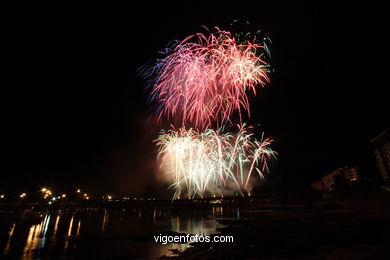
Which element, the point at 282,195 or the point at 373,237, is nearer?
the point at 373,237

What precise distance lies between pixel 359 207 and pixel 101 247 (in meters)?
25.6

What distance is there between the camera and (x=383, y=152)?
26656 mm

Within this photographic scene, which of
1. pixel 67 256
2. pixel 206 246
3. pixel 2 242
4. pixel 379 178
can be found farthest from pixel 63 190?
pixel 379 178

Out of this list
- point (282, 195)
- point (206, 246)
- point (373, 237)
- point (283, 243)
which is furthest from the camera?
point (282, 195)

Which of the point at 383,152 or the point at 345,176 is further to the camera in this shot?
the point at 345,176

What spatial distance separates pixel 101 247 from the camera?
18.9 m

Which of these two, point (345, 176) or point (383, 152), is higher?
point (383, 152)

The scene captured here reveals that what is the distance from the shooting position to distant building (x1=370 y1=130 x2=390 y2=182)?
25.5 metres

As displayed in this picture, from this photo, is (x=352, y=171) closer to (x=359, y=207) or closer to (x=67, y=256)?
(x=359, y=207)

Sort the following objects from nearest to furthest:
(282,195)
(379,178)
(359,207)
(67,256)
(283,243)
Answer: (283,243)
(67,256)
(359,207)
(379,178)
(282,195)

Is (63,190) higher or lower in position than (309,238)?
higher

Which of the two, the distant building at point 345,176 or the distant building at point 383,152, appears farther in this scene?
the distant building at point 345,176

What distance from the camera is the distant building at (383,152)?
25.5 metres

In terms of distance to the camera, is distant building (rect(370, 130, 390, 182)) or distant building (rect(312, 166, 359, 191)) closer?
distant building (rect(370, 130, 390, 182))
